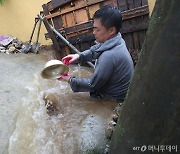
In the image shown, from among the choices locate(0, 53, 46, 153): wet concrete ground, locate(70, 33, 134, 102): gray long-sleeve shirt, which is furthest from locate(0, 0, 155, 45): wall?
locate(70, 33, 134, 102): gray long-sleeve shirt

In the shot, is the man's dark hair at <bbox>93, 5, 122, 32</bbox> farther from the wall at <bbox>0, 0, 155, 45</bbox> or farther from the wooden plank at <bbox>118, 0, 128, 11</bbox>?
the wall at <bbox>0, 0, 155, 45</bbox>

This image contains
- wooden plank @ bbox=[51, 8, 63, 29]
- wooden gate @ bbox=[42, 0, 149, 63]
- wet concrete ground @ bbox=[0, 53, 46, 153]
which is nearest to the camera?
wet concrete ground @ bbox=[0, 53, 46, 153]

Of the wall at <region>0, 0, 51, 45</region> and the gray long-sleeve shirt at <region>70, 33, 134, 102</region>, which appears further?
the wall at <region>0, 0, 51, 45</region>

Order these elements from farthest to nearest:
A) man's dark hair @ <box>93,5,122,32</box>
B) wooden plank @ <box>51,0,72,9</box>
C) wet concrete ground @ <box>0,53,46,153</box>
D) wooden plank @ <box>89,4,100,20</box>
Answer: wooden plank @ <box>51,0,72,9</box> → wooden plank @ <box>89,4,100,20</box> → wet concrete ground @ <box>0,53,46,153</box> → man's dark hair @ <box>93,5,122,32</box>

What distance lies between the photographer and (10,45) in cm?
776

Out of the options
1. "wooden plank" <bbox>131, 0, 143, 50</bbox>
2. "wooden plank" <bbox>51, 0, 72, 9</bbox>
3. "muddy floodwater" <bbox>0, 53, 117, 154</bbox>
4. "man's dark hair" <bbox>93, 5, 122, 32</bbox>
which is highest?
"wooden plank" <bbox>51, 0, 72, 9</bbox>

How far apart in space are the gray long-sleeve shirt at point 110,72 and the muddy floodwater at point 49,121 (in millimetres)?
167

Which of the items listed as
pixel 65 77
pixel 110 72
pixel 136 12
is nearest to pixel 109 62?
pixel 110 72

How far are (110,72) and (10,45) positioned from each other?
196 inches

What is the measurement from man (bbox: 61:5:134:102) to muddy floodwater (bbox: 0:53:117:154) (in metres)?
0.20

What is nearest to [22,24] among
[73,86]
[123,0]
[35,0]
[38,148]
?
[35,0]

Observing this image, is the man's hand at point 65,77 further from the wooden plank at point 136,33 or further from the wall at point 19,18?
the wall at point 19,18

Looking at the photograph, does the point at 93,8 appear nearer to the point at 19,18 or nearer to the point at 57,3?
the point at 57,3

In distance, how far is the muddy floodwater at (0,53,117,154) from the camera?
3.00 m
